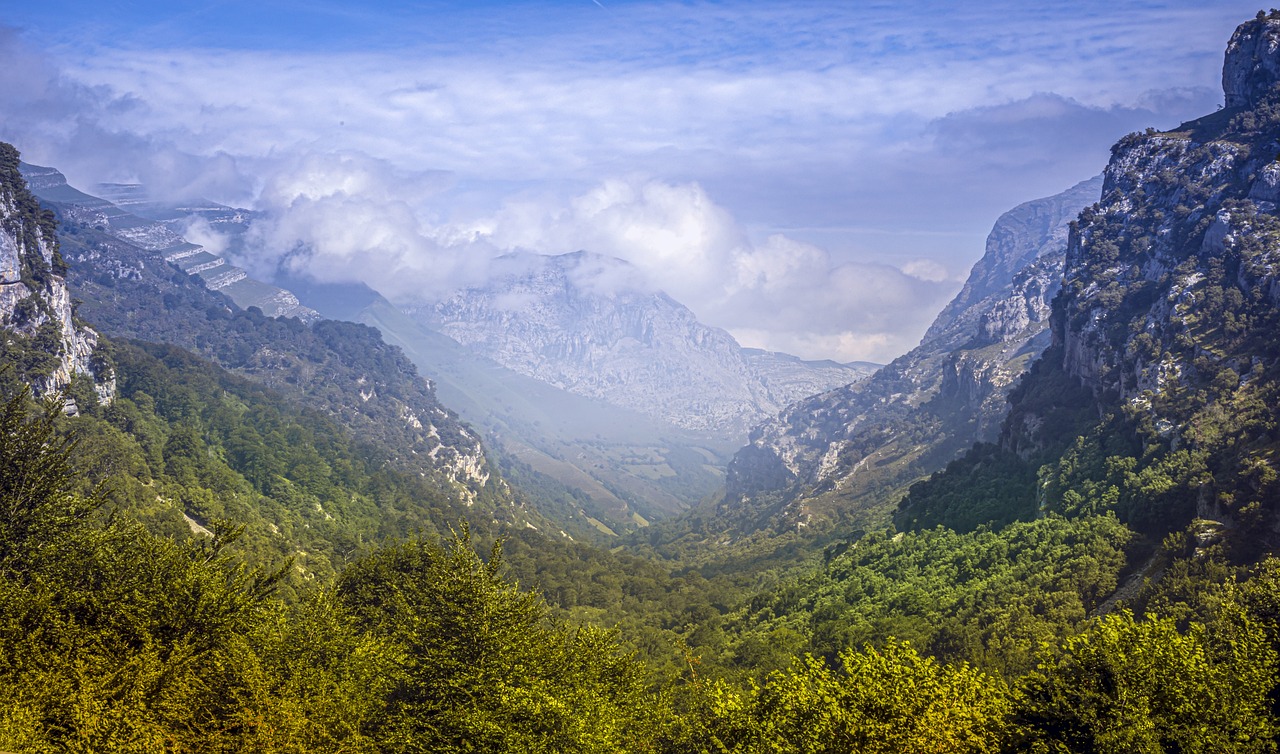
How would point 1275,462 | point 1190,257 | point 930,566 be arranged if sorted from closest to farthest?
point 1275,462, point 930,566, point 1190,257

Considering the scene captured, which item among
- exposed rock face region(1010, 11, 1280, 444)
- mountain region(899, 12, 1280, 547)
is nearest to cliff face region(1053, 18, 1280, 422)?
exposed rock face region(1010, 11, 1280, 444)

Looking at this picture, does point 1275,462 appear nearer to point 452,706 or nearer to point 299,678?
point 452,706

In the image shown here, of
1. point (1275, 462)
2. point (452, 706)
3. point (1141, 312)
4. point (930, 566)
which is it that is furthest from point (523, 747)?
point (1141, 312)

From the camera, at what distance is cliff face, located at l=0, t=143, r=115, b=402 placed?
16112 cm

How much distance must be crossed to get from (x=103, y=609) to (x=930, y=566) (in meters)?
135

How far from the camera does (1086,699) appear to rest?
1398 inches

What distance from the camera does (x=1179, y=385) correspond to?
5300 inches

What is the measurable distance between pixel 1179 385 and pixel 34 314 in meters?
237

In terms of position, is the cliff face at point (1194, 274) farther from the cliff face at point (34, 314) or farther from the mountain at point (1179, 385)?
the cliff face at point (34, 314)

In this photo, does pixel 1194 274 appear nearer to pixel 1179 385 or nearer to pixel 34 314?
pixel 1179 385

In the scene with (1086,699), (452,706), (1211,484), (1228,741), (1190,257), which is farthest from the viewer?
(1190,257)

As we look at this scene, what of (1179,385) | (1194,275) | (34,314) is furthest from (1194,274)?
(34,314)

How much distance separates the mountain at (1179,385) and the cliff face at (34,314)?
7696 inches

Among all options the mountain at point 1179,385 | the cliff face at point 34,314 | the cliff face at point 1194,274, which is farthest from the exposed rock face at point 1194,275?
the cliff face at point 34,314
